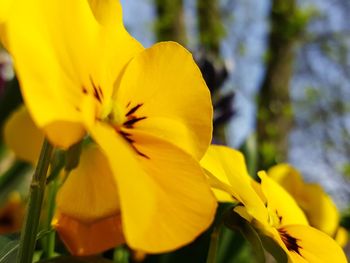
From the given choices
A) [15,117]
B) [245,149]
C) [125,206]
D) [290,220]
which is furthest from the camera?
[245,149]

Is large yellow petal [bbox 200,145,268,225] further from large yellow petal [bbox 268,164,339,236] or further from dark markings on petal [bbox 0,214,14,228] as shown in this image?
dark markings on petal [bbox 0,214,14,228]

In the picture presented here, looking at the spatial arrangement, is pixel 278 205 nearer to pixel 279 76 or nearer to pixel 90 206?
pixel 90 206

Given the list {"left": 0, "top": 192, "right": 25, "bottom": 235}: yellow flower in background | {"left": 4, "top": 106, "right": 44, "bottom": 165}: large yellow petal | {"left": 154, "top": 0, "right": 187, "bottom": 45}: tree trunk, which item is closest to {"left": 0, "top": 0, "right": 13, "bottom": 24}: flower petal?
{"left": 4, "top": 106, "right": 44, "bottom": 165}: large yellow petal

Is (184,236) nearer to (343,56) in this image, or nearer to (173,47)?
(173,47)

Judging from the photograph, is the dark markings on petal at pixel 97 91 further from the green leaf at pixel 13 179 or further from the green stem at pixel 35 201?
the green leaf at pixel 13 179

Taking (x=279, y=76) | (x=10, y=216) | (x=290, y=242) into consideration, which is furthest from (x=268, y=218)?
(x=279, y=76)

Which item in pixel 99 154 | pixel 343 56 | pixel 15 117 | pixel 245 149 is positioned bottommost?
pixel 343 56

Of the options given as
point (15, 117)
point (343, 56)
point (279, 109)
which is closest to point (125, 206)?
point (15, 117)

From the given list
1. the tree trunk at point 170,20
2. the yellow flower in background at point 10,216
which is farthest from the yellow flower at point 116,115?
the tree trunk at point 170,20
